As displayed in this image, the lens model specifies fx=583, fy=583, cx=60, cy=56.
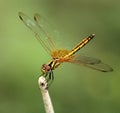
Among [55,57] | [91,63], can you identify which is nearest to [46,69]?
[55,57]

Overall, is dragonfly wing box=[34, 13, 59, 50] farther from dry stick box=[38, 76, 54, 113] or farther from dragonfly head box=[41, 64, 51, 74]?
dry stick box=[38, 76, 54, 113]

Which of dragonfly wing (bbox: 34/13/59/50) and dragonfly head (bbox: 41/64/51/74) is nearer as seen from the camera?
dragonfly head (bbox: 41/64/51/74)

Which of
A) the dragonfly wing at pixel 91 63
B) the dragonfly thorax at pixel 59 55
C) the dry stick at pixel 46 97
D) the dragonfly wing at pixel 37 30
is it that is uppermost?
the dragonfly wing at pixel 37 30

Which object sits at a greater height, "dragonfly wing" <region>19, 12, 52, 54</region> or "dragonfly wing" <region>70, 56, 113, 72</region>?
"dragonfly wing" <region>19, 12, 52, 54</region>

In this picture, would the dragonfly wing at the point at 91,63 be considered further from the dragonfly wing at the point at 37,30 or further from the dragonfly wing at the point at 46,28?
the dragonfly wing at the point at 46,28

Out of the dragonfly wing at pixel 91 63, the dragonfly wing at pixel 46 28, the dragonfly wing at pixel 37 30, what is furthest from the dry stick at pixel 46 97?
the dragonfly wing at pixel 46 28

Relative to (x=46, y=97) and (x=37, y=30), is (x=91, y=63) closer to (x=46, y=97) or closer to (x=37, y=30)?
(x=37, y=30)

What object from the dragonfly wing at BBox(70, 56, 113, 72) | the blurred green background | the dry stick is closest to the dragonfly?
the dragonfly wing at BBox(70, 56, 113, 72)

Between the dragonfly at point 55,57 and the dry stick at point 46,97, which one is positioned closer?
the dry stick at point 46,97

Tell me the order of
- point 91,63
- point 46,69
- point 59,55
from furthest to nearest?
point 91,63, point 59,55, point 46,69
